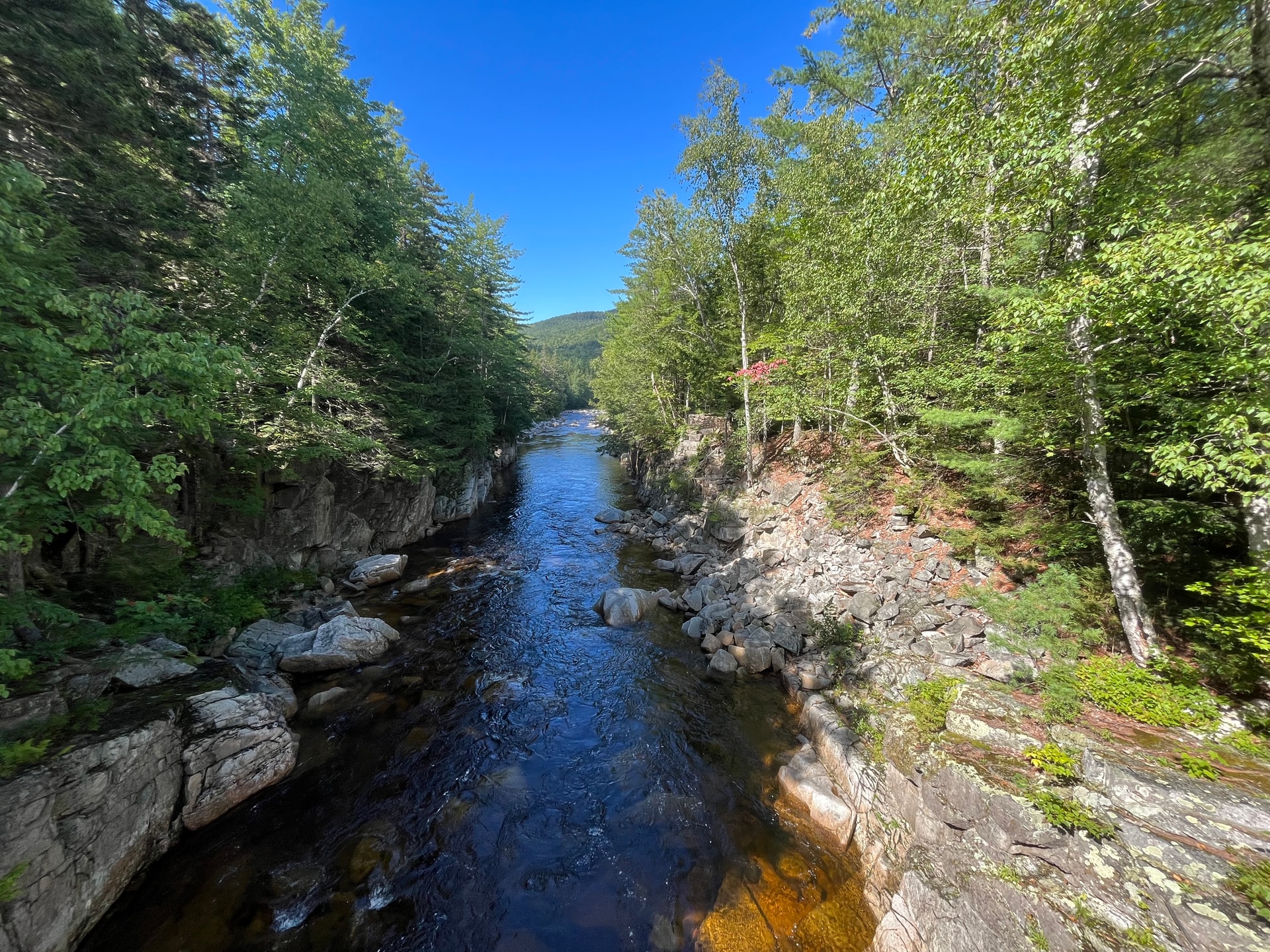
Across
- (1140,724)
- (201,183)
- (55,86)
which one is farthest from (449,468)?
(1140,724)

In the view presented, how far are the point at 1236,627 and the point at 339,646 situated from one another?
50.0 feet

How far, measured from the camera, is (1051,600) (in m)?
6.86

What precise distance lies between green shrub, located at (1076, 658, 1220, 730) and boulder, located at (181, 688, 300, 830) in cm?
1281

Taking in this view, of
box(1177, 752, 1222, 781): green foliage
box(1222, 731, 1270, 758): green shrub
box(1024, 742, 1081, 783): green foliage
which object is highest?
box(1222, 731, 1270, 758): green shrub

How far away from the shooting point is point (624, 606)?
12.8 metres

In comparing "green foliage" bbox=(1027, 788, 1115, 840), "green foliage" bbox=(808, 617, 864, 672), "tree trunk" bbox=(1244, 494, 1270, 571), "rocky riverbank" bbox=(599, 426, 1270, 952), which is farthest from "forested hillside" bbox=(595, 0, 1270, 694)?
"green foliage" bbox=(808, 617, 864, 672)

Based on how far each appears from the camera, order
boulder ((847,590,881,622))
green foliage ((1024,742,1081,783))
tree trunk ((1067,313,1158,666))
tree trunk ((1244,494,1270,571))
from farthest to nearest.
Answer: boulder ((847,590,881,622)), tree trunk ((1067,313,1158,666)), tree trunk ((1244,494,1270,571)), green foliage ((1024,742,1081,783))

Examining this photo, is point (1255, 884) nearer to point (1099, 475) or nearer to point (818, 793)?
point (818, 793)

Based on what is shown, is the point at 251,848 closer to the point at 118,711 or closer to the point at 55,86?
the point at 118,711

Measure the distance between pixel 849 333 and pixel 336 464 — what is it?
18.1 metres

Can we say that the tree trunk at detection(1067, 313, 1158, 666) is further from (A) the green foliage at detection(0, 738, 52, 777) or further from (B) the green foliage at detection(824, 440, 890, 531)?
(A) the green foliage at detection(0, 738, 52, 777)

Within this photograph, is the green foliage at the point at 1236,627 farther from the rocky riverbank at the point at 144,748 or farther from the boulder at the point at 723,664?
the rocky riverbank at the point at 144,748

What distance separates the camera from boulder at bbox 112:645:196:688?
261 inches

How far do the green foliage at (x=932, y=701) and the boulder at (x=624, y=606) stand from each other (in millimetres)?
7256
